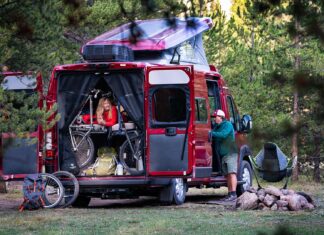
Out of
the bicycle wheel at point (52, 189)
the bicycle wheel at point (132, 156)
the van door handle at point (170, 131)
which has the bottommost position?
the bicycle wheel at point (52, 189)

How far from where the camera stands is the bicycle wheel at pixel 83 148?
1631 centimetres

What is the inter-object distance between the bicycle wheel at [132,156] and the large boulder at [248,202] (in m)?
1.72

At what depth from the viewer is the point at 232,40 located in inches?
1144

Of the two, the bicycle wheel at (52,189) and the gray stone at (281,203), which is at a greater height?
the bicycle wheel at (52,189)

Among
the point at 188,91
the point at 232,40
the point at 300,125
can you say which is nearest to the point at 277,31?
the point at 232,40

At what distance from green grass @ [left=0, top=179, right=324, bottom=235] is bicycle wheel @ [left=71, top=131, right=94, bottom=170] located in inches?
42.3

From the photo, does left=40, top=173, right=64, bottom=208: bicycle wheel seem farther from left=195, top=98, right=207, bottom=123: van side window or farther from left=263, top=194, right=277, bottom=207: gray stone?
left=263, top=194, right=277, bottom=207: gray stone

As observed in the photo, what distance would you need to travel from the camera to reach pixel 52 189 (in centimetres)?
1573

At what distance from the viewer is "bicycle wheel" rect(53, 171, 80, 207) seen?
616 inches

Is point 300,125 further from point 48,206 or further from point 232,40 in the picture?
point 232,40

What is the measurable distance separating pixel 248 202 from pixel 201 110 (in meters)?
2.03

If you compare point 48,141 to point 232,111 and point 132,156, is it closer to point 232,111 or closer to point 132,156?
point 132,156

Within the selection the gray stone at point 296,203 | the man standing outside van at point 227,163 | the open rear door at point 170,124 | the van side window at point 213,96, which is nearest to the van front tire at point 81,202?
the open rear door at point 170,124

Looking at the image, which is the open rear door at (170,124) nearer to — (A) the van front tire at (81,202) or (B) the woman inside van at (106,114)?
(B) the woman inside van at (106,114)
